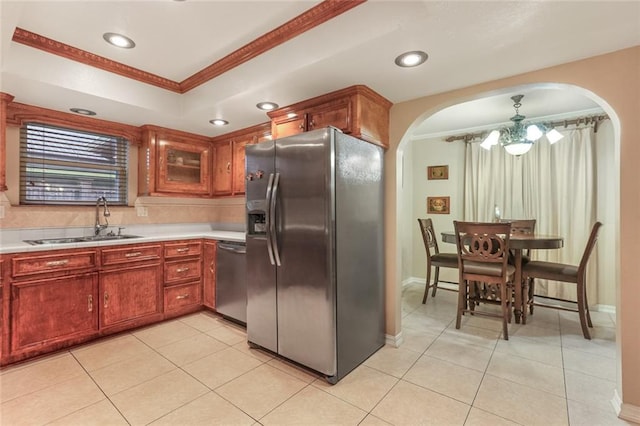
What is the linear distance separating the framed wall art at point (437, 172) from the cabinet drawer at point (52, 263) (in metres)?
4.40

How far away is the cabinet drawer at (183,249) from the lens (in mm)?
3100

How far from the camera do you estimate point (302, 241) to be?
84.3 inches

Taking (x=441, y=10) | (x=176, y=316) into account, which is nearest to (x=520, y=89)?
(x=441, y=10)

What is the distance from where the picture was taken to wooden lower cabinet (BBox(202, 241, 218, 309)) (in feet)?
10.7

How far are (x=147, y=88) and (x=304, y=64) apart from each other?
5.75 ft

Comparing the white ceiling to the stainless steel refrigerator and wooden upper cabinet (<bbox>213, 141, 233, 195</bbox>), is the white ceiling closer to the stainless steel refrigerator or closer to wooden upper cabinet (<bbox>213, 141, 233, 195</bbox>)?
the stainless steel refrigerator

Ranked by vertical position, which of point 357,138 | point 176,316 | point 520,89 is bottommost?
point 176,316

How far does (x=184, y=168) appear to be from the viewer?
3748 millimetres

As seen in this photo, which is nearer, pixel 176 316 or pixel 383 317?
pixel 383 317

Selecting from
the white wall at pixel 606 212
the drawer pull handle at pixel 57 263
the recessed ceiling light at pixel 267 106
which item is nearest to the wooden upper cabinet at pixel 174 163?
the drawer pull handle at pixel 57 263

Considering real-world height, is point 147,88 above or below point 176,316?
above

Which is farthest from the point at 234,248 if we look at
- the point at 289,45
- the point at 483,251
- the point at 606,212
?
the point at 606,212

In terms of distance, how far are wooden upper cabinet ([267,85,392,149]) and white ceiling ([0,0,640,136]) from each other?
3.7 inches

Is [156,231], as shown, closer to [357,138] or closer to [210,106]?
[210,106]
